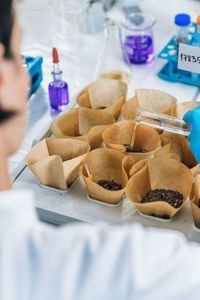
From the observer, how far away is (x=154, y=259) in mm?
482

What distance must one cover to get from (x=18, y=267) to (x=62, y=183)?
538mm

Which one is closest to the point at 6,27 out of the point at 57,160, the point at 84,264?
the point at 84,264

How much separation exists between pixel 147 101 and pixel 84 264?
32.0 inches

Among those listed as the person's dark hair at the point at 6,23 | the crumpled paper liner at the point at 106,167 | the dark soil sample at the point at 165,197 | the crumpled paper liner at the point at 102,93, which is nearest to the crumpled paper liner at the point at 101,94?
the crumpled paper liner at the point at 102,93

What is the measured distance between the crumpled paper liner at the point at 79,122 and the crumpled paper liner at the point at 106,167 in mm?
94

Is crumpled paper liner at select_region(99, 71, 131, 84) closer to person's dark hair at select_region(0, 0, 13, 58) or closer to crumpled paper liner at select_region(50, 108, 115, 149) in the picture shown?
crumpled paper liner at select_region(50, 108, 115, 149)

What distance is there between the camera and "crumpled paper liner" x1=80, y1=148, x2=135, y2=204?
39.1 inches

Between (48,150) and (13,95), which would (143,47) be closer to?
(48,150)

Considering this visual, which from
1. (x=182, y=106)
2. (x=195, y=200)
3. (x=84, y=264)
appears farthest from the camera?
(x=182, y=106)

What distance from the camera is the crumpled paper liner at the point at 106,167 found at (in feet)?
3.26

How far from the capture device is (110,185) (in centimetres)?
102

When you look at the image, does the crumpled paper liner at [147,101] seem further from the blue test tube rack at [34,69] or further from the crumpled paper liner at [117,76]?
the blue test tube rack at [34,69]

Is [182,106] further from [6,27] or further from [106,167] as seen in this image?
[6,27]

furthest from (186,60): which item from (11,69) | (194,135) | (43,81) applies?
(11,69)
